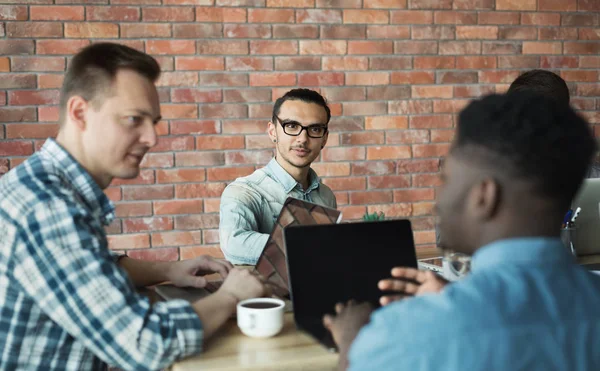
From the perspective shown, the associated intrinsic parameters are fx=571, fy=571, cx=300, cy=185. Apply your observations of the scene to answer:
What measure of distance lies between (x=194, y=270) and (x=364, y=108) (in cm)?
167

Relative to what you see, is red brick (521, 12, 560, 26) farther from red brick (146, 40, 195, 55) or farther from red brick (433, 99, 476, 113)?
red brick (146, 40, 195, 55)

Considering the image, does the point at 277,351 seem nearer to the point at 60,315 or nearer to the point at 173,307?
the point at 173,307

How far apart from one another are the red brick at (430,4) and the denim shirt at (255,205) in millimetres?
1159

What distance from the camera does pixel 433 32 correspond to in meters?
2.97

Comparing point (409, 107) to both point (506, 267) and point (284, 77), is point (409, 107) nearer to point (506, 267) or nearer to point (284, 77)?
point (284, 77)

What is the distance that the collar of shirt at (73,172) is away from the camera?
3.90ft

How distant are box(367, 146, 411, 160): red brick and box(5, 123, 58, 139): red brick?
1.53 metres

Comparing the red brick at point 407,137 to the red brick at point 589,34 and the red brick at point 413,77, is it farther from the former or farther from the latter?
the red brick at point 589,34

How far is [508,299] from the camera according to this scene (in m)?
0.72

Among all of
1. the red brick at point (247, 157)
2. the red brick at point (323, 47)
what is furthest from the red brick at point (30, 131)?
the red brick at point (323, 47)

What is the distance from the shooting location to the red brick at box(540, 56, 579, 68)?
3.12 m

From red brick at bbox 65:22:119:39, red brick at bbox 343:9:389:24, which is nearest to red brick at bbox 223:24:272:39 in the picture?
red brick at bbox 343:9:389:24

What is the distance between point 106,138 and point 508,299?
0.89 meters

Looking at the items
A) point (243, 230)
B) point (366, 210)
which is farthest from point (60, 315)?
point (366, 210)
